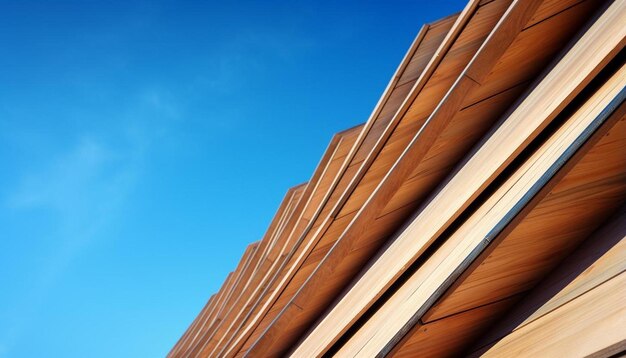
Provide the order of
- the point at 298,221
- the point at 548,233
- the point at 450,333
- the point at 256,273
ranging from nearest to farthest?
the point at 548,233 < the point at 450,333 < the point at 298,221 < the point at 256,273

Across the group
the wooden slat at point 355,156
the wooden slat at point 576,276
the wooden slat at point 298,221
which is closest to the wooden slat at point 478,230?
the wooden slat at point 576,276

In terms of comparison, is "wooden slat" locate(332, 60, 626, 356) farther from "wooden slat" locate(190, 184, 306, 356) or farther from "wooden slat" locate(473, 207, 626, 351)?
"wooden slat" locate(190, 184, 306, 356)

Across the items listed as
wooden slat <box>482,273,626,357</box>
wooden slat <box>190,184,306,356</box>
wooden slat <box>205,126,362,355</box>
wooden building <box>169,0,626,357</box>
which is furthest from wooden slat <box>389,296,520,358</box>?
wooden slat <box>190,184,306,356</box>

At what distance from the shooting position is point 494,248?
2.47 meters

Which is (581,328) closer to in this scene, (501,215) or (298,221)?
(501,215)

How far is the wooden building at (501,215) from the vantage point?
2.29 metres

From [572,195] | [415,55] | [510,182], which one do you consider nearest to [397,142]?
[415,55]

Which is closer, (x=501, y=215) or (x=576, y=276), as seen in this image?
(x=576, y=276)

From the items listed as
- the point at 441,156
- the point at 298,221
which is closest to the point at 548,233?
the point at 441,156

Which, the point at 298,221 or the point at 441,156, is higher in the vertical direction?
the point at 298,221

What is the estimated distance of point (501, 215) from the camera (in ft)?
9.00

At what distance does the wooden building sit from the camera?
229cm

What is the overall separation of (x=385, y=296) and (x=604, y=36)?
208 centimetres

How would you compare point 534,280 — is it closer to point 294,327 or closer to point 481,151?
point 481,151
